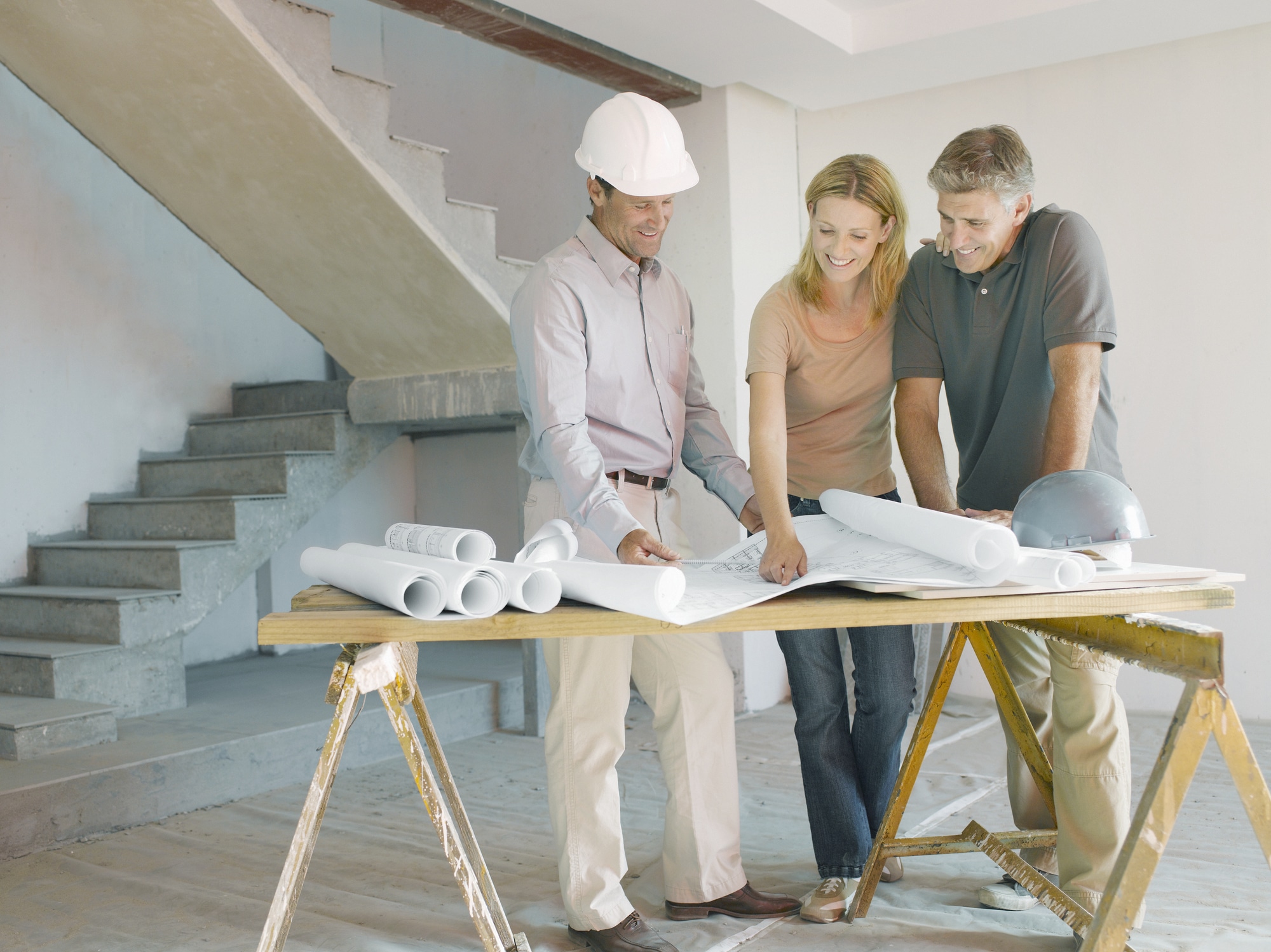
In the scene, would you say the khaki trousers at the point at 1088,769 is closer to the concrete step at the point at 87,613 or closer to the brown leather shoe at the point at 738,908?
the brown leather shoe at the point at 738,908

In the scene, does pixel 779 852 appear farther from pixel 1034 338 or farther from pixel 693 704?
pixel 1034 338

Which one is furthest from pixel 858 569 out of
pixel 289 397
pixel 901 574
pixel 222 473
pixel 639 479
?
pixel 289 397

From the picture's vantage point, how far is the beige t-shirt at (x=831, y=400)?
2.27 meters

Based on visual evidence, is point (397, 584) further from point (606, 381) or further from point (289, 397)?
point (289, 397)

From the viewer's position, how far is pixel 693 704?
228 centimetres

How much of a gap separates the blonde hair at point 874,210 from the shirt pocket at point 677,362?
11.8 inches

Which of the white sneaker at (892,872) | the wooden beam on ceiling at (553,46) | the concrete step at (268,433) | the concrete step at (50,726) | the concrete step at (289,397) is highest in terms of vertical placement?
the wooden beam on ceiling at (553,46)

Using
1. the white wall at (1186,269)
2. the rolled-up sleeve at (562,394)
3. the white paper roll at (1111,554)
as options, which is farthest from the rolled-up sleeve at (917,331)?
the white wall at (1186,269)

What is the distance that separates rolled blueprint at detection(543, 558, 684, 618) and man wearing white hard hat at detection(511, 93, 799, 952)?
0.57m

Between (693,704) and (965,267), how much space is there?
3.37ft

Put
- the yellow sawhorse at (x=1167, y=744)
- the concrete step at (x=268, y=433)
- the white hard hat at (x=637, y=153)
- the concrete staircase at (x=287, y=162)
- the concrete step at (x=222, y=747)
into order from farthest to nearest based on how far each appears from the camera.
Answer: the concrete step at (x=268, y=433) → the concrete staircase at (x=287, y=162) → the concrete step at (x=222, y=747) → the white hard hat at (x=637, y=153) → the yellow sawhorse at (x=1167, y=744)

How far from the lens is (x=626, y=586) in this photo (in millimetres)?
1386

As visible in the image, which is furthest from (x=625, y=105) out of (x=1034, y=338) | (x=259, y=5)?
(x=259, y=5)

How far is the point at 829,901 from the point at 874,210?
142 centimetres
